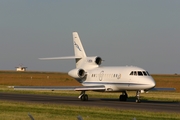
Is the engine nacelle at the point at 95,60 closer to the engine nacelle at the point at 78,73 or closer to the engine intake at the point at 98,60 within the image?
the engine intake at the point at 98,60

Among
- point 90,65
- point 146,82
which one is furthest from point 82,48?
point 146,82

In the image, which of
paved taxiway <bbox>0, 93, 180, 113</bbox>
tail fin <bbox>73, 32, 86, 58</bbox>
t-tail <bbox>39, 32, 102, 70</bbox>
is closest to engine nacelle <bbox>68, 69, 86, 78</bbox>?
t-tail <bbox>39, 32, 102, 70</bbox>

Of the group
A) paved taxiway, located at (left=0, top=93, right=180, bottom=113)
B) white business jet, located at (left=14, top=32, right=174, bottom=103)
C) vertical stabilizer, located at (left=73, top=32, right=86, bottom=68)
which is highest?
vertical stabilizer, located at (left=73, top=32, right=86, bottom=68)

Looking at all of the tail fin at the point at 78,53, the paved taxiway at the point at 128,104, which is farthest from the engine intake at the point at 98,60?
the paved taxiway at the point at 128,104

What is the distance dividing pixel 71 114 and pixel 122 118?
332cm

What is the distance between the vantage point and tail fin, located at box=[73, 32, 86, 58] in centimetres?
4838

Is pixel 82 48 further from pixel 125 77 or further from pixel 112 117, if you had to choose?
pixel 112 117

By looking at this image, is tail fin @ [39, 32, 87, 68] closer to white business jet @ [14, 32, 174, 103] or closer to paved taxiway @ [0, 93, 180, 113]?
white business jet @ [14, 32, 174, 103]

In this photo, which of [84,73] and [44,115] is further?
[84,73]

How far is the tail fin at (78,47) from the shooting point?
159ft

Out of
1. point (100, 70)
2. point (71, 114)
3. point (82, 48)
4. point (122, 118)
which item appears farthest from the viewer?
point (82, 48)

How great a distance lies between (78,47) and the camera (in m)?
48.8

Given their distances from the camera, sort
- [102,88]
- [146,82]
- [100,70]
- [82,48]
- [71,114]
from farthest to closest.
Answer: [82,48]
[100,70]
[102,88]
[146,82]
[71,114]

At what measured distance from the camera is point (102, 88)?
41.5 m
